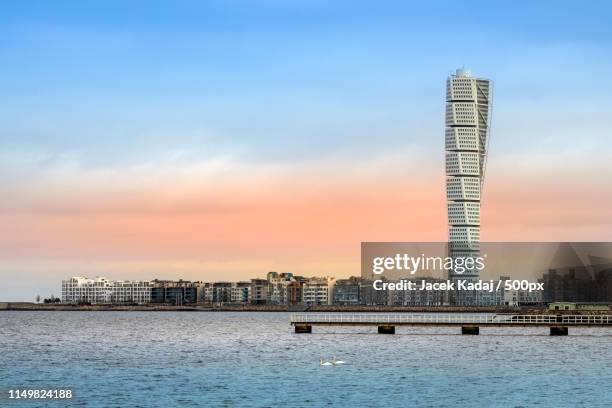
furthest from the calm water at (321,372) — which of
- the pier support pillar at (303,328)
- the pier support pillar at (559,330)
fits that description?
the pier support pillar at (303,328)

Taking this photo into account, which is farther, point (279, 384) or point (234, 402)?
point (279, 384)

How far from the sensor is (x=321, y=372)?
3145 inches

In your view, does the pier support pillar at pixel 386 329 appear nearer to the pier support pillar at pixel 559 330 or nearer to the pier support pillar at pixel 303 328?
the pier support pillar at pixel 303 328

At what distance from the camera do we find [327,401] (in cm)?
6253

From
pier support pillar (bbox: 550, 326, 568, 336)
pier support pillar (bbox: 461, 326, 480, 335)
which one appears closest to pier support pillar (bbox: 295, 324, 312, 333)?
pier support pillar (bbox: 461, 326, 480, 335)

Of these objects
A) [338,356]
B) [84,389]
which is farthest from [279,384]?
[338,356]

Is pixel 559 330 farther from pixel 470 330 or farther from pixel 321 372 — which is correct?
pixel 321 372

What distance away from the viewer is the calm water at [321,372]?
210ft

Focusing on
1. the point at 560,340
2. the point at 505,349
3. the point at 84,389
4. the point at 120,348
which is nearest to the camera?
the point at 84,389

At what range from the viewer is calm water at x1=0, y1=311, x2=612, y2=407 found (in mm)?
63938

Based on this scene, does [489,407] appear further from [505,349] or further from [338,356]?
[505,349]

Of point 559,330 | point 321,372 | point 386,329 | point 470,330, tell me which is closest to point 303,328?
point 386,329

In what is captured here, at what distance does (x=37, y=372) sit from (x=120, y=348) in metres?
31.5

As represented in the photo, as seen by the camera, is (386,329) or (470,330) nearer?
(470,330)
